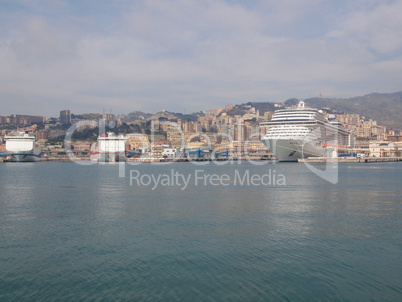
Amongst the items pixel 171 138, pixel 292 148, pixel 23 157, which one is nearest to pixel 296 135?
pixel 292 148

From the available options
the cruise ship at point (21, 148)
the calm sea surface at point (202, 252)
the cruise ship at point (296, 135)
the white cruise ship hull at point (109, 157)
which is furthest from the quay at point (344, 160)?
the cruise ship at point (21, 148)

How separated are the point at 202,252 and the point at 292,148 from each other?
4387cm

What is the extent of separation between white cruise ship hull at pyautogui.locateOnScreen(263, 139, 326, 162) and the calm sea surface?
3387 centimetres

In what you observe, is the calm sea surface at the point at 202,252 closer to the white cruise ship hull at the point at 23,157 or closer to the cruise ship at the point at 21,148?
the cruise ship at the point at 21,148

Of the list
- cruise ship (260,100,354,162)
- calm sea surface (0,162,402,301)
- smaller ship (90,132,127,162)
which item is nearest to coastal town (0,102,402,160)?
smaller ship (90,132,127,162)

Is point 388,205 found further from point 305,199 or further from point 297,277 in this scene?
point 297,277

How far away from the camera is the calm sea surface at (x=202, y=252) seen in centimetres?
684

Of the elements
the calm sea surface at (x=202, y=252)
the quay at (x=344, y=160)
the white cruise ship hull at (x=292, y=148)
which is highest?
the white cruise ship hull at (x=292, y=148)

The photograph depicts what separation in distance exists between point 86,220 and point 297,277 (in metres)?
8.08

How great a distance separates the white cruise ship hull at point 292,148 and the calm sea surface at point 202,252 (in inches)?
1333

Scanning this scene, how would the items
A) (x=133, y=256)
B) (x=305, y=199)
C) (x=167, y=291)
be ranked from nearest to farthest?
(x=167, y=291) → (x=133, y=256) → (x=305, y=199)

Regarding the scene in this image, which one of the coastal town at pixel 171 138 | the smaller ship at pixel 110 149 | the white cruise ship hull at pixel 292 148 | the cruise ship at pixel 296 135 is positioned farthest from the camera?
the coastal town at pixel 171 138

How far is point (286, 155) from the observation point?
5356 centimetres

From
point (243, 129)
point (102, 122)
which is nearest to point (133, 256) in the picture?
point (243, 129)
